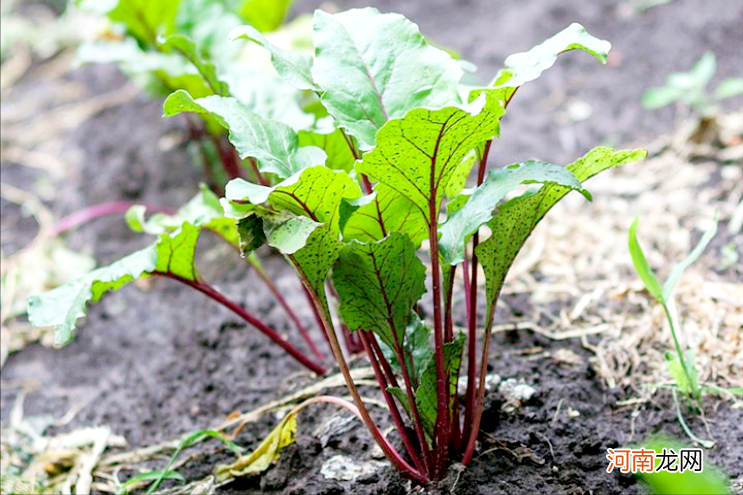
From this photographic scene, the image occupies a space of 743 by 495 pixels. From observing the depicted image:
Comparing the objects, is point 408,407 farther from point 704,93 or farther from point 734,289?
point 704,93

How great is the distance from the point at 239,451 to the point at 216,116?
0.67 meters

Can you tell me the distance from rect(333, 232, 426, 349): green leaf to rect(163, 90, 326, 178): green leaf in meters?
0.15

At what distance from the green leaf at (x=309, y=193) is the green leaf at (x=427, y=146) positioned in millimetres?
44

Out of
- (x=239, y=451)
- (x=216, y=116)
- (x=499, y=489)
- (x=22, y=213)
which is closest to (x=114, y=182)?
(x=22, y=213)

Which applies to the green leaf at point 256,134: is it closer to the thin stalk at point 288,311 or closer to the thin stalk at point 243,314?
the thin stalk at point 243,314

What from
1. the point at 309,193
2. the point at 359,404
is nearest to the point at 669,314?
the point at 359,404

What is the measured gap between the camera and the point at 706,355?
4.84 feet

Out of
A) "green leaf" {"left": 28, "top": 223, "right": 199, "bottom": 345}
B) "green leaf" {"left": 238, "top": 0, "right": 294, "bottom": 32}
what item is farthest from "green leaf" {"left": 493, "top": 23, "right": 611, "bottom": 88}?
"green leaf" {"left": 238, "top": 0, "right": 294, "bottom": 32}

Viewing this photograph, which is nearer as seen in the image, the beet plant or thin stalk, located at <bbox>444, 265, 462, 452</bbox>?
the beet plant

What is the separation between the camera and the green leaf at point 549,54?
0.99 m

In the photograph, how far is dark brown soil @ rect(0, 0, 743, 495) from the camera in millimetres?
1293

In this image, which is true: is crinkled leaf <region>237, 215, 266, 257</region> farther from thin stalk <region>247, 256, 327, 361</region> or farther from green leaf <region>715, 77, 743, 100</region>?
green leaf <region>715, 77, 743, 100</region>

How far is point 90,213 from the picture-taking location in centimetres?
227

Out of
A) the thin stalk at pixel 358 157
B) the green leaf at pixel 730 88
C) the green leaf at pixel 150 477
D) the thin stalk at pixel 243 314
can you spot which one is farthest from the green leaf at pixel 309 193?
the green leaf at pixel 730 88
